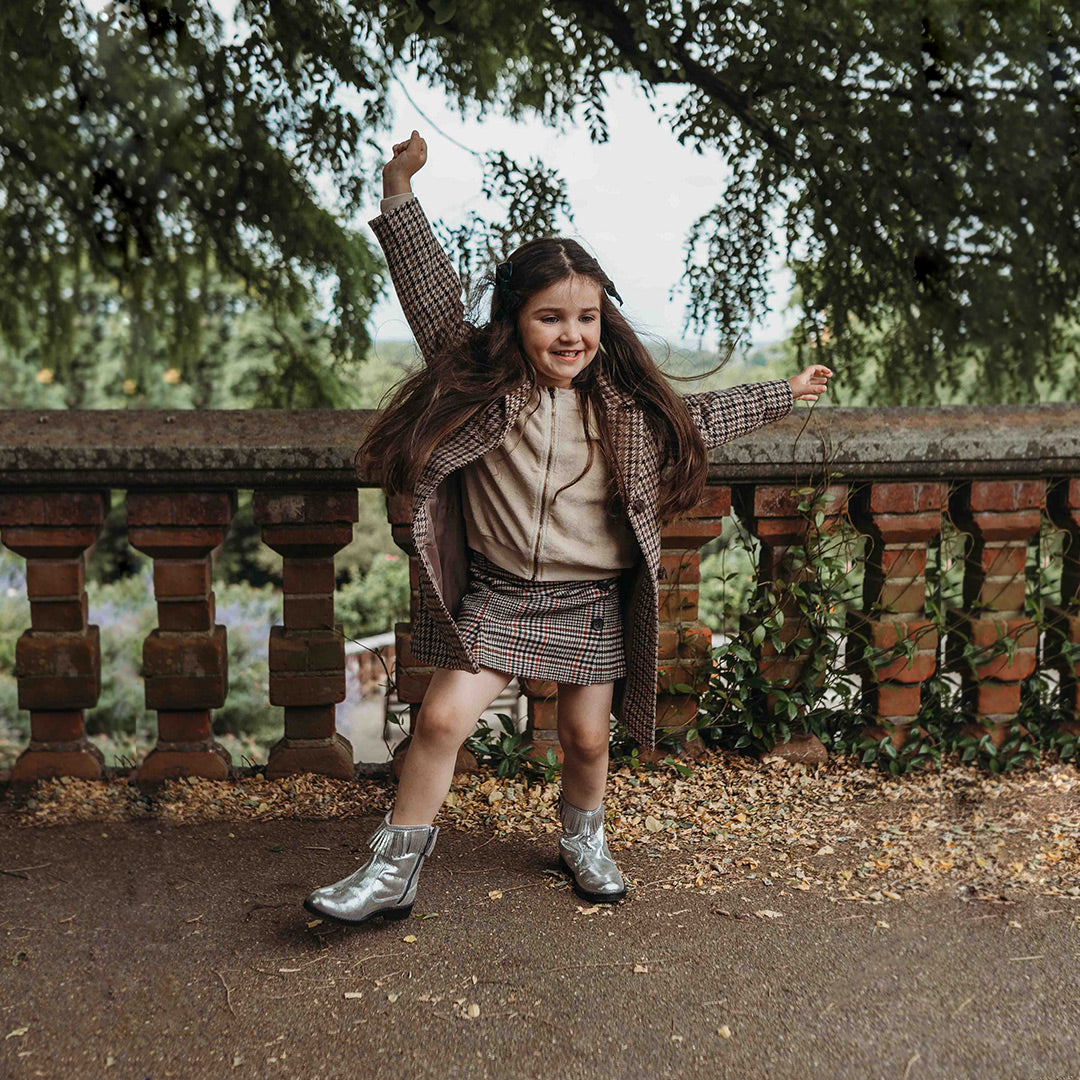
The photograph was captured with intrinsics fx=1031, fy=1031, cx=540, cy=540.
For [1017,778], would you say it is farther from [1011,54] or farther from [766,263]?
[1011,54]

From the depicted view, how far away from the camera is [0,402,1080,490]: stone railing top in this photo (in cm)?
240

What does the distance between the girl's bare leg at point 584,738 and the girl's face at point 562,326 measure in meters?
0.67

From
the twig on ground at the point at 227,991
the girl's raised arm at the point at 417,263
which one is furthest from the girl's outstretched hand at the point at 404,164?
the twig on ground at the point at 227,991

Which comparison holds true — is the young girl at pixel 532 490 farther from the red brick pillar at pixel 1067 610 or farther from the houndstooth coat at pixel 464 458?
the red brick pillar at pixel 1067 610

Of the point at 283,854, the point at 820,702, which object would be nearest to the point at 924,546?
the point at 820,702

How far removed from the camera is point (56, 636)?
2535mm

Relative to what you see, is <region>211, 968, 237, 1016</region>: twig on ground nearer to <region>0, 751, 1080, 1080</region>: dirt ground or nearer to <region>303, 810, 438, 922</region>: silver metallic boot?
<region>0, 751, 1080, 1080</region>: dirt ground

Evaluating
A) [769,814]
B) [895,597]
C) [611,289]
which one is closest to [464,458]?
[611,289]

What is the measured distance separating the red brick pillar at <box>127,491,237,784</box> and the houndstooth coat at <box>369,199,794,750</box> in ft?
2.18

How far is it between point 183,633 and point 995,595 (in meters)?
2.13

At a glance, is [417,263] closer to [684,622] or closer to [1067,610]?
[684,622]

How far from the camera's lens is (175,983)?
5.86 ft

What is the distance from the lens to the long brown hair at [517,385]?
6.73 feet

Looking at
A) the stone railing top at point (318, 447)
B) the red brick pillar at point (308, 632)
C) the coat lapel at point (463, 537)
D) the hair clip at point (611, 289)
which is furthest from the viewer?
the red brick pillar at point (308, 632)
